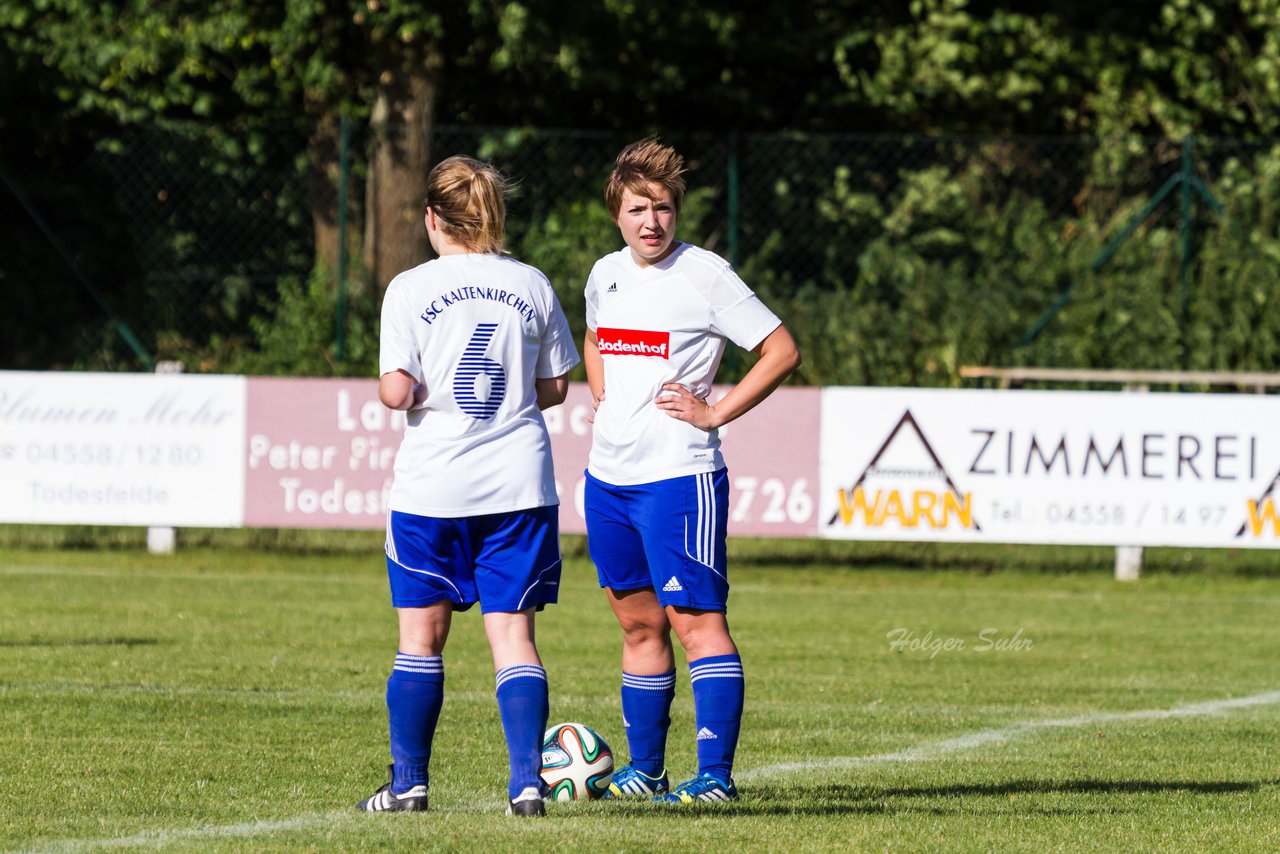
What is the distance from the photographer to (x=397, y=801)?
5281 mm

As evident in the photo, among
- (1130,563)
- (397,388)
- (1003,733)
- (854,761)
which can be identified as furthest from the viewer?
(1130,563)

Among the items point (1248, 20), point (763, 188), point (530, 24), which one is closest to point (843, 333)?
point (763, 188)

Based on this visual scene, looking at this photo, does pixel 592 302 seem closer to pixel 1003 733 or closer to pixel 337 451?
pixel 1003 733

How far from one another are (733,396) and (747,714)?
2.74m

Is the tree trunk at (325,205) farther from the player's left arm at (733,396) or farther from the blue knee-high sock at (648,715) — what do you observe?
the player's left arm at (733,396)

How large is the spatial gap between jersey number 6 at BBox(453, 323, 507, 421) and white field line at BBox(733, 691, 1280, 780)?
1.81m

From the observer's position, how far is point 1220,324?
16.6 meters

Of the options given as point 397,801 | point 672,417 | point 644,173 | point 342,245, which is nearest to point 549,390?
point 672,417

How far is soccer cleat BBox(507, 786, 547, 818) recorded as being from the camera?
513cm

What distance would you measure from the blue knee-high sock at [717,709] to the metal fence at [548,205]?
11.7m

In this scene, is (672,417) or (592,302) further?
(592,302)

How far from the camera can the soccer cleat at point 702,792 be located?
18.2 feet

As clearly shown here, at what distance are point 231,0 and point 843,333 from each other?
6.88m

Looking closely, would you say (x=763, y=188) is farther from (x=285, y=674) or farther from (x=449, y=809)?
(x=449, y=809)
